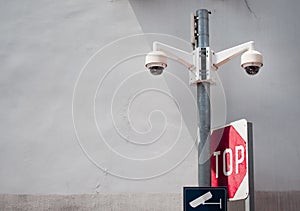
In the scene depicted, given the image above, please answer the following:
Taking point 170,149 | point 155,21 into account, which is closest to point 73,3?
point 155,21

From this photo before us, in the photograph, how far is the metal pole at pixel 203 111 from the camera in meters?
5.10

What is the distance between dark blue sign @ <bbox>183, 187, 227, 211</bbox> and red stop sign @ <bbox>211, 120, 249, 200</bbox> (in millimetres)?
131

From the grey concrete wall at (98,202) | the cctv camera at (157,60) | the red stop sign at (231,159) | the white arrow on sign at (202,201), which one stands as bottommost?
the white arrow on sign at (202,201)

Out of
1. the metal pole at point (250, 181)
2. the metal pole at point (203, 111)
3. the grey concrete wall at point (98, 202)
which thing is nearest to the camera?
the metal pole at point (250, 181)

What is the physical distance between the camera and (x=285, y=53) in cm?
706

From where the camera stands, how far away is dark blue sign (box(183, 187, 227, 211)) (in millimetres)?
4730

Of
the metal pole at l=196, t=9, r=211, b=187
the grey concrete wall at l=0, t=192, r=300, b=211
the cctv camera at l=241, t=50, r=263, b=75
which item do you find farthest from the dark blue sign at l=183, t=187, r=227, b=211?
the grey concrete wall at l=0, t=192, r=300, b=211

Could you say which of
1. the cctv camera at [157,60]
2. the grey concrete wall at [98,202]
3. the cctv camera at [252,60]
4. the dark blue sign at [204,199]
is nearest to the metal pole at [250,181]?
the dark blue sign at [204,199]

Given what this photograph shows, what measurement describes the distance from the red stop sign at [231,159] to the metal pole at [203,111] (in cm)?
16

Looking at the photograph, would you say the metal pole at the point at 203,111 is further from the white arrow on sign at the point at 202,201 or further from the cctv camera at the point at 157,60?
the cctv camera at the point at 157,60

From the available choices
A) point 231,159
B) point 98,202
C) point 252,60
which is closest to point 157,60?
point 252,60

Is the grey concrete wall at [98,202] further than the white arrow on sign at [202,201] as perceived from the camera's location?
Yes

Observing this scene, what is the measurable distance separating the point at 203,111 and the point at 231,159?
22.2 inches

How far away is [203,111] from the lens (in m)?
5.24
